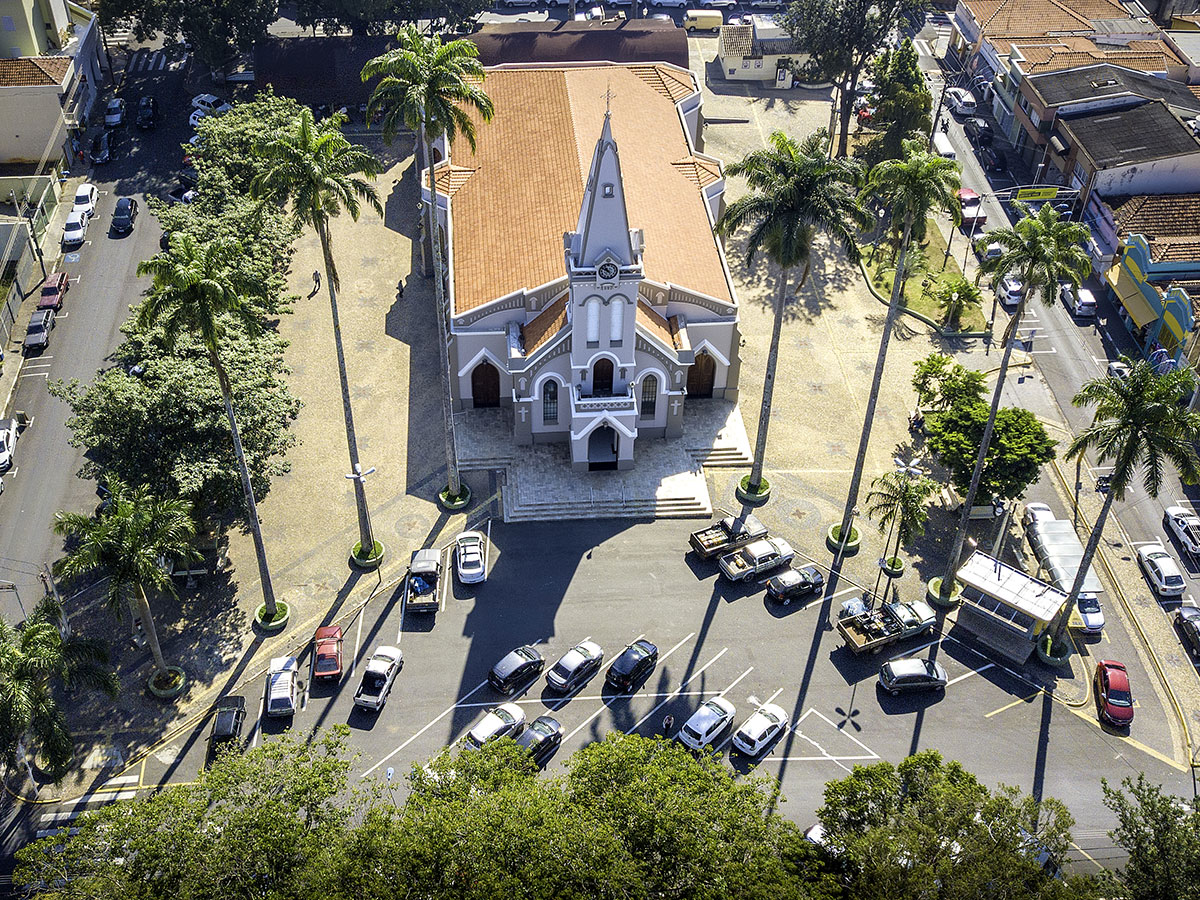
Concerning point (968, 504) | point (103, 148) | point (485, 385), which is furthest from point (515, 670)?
point (103, 148)

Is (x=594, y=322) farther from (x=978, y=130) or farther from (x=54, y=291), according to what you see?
(x=978, y=130)

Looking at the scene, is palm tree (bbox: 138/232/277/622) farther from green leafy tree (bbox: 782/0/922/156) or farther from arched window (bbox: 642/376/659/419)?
green leafy tree (bbox: 782/0/922/156)

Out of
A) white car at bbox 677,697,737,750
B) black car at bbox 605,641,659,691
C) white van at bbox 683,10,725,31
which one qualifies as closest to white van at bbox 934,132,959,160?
white van at bbox 683,10,725,31

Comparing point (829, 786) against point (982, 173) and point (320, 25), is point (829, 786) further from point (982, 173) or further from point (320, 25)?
point (320, 25)

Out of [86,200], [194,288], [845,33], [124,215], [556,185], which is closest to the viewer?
[194,288]

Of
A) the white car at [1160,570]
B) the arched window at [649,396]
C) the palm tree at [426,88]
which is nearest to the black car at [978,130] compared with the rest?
the white car at [1160,570]

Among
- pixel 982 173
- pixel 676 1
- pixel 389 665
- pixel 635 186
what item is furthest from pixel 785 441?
pixel 676 1
